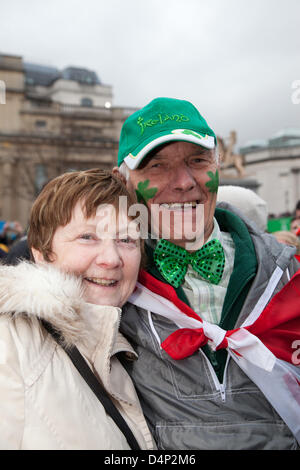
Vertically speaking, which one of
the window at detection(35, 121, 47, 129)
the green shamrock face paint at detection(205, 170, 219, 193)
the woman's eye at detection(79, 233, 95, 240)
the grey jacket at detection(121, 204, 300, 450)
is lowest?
the grey jacket at detection(121, 204, 300, 450)

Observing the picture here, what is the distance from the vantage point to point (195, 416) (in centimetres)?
167

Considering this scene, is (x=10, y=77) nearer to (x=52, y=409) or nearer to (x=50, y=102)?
(x=50, y=102)

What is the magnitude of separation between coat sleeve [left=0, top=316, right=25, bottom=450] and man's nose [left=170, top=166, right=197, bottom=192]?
1032mm

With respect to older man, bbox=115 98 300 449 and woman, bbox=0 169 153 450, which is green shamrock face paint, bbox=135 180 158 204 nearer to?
older man, bbox=115 98 300 449

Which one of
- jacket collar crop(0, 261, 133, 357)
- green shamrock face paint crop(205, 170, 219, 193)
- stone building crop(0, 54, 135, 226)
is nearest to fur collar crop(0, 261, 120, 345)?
jacket collar crop(0, 261, 133, 357)

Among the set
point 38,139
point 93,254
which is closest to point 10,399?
point 93,254

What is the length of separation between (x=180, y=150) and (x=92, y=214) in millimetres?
574

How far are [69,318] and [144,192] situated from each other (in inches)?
30.9

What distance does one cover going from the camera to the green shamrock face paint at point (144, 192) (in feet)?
6.55

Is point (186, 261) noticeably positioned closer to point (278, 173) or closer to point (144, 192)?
point (144, 192)

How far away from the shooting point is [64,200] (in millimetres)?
1689

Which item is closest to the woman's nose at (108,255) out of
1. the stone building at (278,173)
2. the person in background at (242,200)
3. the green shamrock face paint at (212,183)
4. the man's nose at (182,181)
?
the man's nose at (182,181)

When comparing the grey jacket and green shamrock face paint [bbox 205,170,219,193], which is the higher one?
green shamrock face paint [bbox 205,170,219,193]

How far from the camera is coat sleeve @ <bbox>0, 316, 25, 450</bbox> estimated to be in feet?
4.05
